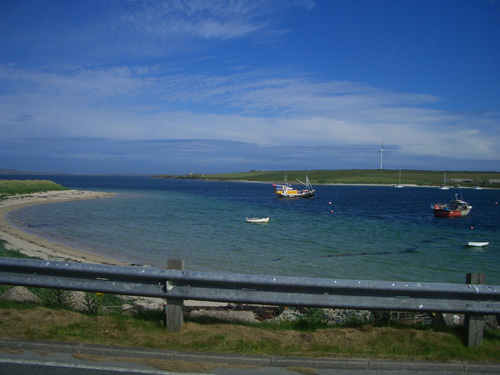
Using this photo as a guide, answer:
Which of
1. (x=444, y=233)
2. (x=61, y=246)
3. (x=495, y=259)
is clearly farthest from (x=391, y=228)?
(x=61, y=246)

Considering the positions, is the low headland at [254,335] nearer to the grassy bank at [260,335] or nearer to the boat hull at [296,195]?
the grassy bank at [260,335]

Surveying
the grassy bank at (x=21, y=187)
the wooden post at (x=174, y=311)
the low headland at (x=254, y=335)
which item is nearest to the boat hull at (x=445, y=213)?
the low headland at (x=254, y=335)

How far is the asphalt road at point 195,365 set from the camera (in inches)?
199

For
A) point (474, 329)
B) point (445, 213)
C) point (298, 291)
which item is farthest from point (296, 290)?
point (445, 213)

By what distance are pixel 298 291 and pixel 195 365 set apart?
168 cm

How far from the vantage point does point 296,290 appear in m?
5.71

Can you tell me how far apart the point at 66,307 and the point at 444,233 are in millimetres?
41429

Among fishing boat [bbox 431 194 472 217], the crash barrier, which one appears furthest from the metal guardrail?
fishing boat [bbox 431 194 472 217]

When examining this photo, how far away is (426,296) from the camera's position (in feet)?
18.5

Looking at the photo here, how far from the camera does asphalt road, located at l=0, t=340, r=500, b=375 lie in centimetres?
507

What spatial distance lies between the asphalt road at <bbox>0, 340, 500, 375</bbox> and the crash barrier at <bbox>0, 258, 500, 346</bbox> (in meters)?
0.69

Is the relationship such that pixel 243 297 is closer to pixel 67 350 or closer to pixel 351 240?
pixel 67 350

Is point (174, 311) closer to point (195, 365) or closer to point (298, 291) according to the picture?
point (195, 365)

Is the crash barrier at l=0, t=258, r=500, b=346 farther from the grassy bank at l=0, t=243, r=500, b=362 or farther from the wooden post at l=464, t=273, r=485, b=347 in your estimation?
the grassy bank at l=0, t=243, r=500, b=362
